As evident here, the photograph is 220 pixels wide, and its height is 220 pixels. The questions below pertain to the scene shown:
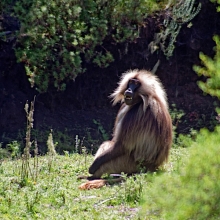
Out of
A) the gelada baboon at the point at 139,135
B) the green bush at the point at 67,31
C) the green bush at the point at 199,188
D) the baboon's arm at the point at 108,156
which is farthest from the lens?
the green bush at the point at 67,31

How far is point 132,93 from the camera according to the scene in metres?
7.76

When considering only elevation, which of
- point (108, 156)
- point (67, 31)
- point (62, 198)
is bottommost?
point (62, 198)

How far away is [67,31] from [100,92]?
2043 mm

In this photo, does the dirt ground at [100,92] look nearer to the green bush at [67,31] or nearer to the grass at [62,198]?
the green bush at [67,31]

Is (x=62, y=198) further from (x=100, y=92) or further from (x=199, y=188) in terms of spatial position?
(x=100, y=92)

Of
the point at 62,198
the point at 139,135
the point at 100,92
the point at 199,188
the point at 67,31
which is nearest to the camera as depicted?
the point at 199,188

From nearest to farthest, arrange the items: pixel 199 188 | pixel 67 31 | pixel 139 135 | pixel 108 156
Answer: pixel 199 188 → pixel 139 135 → pixel 108 156 → pixel 67 31

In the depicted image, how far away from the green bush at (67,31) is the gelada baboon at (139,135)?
127 inches

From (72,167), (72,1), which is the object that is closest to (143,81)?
(72,167)

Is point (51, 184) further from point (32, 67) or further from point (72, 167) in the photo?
point (32, 67)

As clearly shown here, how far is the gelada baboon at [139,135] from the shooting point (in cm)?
767

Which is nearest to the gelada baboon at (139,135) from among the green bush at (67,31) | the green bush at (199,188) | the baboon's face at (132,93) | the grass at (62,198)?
the baboon's face at (132,93)

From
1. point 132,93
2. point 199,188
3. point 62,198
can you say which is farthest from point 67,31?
point 199,188

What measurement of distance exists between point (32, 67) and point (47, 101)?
4.94 feet
